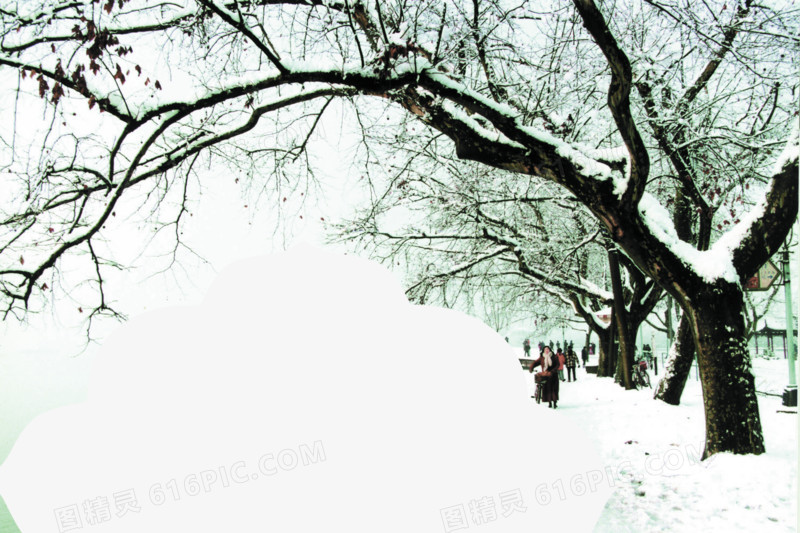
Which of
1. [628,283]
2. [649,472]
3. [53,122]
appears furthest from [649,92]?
[628,283]

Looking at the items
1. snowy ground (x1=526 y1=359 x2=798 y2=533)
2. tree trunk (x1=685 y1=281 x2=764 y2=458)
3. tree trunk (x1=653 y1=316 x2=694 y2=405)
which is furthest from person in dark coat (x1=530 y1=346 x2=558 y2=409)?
tree trunk (x1=685 y1=281 x2=764 y2=458)

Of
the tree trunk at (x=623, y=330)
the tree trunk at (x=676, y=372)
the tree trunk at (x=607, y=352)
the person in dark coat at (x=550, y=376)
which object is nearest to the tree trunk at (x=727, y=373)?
the tree trunk at (x=676, y=372)

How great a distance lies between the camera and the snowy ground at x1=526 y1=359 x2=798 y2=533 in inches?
172

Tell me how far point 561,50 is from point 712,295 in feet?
10.5

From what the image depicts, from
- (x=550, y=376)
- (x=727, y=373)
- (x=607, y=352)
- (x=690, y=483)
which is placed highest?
(x=727, y=373)

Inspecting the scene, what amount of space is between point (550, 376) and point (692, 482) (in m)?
6.85

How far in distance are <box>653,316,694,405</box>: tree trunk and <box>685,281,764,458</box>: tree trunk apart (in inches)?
162

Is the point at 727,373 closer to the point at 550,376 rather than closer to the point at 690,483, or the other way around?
the point at 690,483

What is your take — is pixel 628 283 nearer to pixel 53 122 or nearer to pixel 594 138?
pixel 594 138

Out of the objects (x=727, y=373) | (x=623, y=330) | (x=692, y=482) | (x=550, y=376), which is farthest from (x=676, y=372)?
(x=692, y=482)

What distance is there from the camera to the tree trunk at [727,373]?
5.46 m

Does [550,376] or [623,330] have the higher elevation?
[623,330]

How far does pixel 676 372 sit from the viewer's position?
1001 centimetres

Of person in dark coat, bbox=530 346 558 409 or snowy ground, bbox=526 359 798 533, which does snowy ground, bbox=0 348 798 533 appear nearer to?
snowy ground, bbox=526 359 798 533
